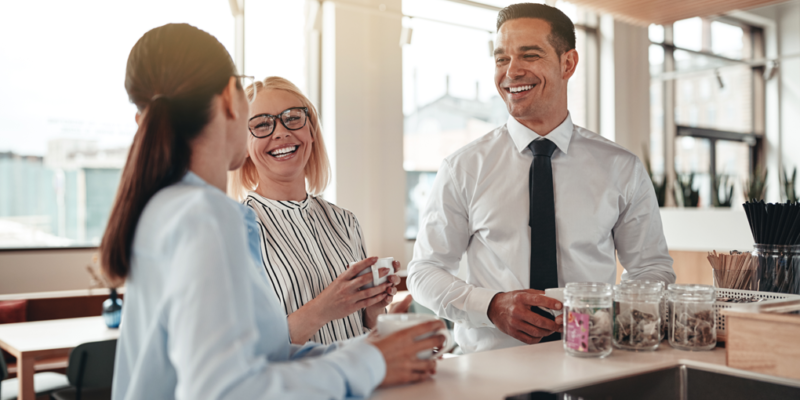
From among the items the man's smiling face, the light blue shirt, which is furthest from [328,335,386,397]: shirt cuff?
the man's smiling face

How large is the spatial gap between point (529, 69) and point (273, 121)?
0.81 meters

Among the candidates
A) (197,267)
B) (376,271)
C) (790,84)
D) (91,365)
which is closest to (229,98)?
(197,267)

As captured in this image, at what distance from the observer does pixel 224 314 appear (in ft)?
2.68

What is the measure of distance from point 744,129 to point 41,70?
28.0 feet

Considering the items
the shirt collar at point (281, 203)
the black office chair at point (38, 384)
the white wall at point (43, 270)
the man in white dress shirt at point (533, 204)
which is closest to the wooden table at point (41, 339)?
the black office chair at point (38, 384)

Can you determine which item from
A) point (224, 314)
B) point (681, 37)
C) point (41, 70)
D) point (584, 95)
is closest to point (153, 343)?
point (224, 314)

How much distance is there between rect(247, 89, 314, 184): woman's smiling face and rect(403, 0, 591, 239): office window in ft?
12.6

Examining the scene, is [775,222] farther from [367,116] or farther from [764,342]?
[367,116]

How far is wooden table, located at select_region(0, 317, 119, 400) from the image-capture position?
2814 mm

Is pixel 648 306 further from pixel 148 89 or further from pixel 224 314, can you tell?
pixel 148 89

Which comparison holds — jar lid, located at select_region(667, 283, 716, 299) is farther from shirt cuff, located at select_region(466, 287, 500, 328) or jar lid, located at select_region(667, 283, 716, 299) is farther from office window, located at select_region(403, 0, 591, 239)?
office window, located at select_region(403, 0, 591, 239)

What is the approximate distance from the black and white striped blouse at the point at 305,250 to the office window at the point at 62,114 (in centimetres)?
287

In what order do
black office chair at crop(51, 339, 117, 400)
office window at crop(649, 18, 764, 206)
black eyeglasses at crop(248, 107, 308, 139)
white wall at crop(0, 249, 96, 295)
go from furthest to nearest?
office window at crop(649, 18, 764, 206) → white wall at crop(0, 249, 96, 295) → black office chair at crop(51, 339, 117, 400) → black eyeglasses at crop(248, 107, 308, 139)

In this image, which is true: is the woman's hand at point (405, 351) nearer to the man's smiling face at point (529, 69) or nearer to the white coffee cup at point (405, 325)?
the white coffee cup at point (405, 325)
